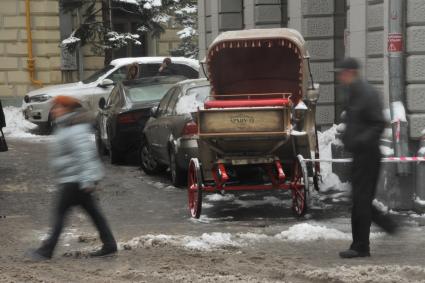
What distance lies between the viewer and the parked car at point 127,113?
1585 cm

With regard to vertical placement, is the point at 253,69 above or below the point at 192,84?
above

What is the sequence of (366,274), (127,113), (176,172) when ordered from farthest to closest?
1. (127,113)
2. (176,172)
3. (366,274)

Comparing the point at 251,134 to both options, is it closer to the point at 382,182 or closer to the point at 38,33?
the point at 382,182

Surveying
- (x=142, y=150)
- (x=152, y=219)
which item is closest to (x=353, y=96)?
(x=152, y=219)

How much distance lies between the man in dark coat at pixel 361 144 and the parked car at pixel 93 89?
1462cm

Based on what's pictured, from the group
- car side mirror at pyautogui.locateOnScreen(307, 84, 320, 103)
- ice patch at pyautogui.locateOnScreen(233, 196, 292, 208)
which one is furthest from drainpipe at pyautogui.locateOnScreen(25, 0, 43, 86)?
car side mirror at pyautogui.locateOnScreen(307, 84, 320, 103)

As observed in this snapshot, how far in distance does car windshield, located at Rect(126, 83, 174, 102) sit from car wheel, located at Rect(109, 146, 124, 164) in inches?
40.4

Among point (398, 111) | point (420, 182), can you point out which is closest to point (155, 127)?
point (398, 111)

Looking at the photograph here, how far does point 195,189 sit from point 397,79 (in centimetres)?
286

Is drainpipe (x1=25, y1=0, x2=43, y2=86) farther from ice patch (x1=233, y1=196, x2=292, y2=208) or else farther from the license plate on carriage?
the license plate on carriage

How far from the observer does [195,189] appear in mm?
10406

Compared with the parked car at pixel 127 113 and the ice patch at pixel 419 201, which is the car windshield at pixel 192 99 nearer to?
the parked car at pixel 127 113

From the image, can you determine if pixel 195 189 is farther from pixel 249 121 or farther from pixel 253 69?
pixel 253 69

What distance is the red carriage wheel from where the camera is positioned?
10102 mm
